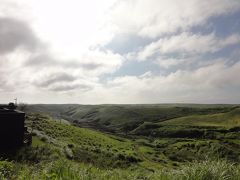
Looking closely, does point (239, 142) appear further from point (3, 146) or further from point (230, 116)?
point (3, 146)

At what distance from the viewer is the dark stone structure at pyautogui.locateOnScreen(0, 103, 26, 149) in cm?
3747

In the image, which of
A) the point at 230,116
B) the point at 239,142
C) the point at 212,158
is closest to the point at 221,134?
the point at 239,142

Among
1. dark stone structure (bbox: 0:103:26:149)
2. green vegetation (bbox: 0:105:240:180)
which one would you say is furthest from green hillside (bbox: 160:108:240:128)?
dark stone structure (bbox: 0:103:26:149)

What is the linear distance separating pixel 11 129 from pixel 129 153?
44331 millimetres

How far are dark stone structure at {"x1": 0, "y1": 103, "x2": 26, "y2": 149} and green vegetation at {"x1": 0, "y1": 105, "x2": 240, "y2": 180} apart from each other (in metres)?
2.49

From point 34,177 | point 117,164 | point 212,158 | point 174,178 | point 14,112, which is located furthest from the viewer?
point 117,164

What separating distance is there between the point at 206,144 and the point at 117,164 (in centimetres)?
6107

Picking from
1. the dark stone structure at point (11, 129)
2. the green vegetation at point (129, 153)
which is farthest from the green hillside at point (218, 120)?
the dark stone structure at point (11, 129)

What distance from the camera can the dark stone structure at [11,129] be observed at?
37.5 metres

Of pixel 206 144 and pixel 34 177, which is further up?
pixel 34 177

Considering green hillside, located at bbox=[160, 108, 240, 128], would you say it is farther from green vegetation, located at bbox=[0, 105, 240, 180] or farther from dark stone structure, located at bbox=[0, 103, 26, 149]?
dark stone structure, located at bbox=[0, 103, 26, 149]

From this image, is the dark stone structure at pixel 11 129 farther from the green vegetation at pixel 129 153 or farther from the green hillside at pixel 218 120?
the green hillside at pixel 218 120

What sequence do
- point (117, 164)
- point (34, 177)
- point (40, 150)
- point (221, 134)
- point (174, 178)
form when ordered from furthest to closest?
1. point (221, 134)
2. point (117, 164)
3. point (40, 150)
4. point (174, 178)
5. point (34, 177)

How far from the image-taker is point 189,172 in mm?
9508
